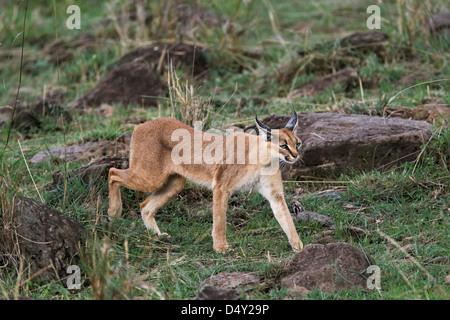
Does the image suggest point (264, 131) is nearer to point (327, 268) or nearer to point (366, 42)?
point (327, 268)

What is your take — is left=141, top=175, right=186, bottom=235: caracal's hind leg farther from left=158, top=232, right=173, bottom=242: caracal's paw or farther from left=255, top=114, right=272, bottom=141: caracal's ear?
left=255, top=114, right=272, bottom=141: caracal's ear

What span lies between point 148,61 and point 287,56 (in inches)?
93.3

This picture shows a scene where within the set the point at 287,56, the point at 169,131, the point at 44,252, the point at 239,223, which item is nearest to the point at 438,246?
the point at 239,223

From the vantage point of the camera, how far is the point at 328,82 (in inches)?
377

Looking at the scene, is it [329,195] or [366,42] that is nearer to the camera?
[329,195]

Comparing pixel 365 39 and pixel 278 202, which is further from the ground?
pixel 365 39

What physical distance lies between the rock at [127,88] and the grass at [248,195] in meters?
0.29

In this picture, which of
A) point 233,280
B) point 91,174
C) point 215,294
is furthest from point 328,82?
point 215,294

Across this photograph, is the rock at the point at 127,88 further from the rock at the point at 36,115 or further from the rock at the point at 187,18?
the rock at the point at 187,18

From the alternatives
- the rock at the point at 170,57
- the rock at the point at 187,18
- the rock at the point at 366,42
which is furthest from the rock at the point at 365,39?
the rock at the point at 170,57

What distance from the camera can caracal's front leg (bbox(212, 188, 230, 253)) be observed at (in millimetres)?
5812

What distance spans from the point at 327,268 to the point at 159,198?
2.26m

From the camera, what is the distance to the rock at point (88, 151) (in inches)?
306

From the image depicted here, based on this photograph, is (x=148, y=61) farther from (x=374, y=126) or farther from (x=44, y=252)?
(x=44, y=252)
